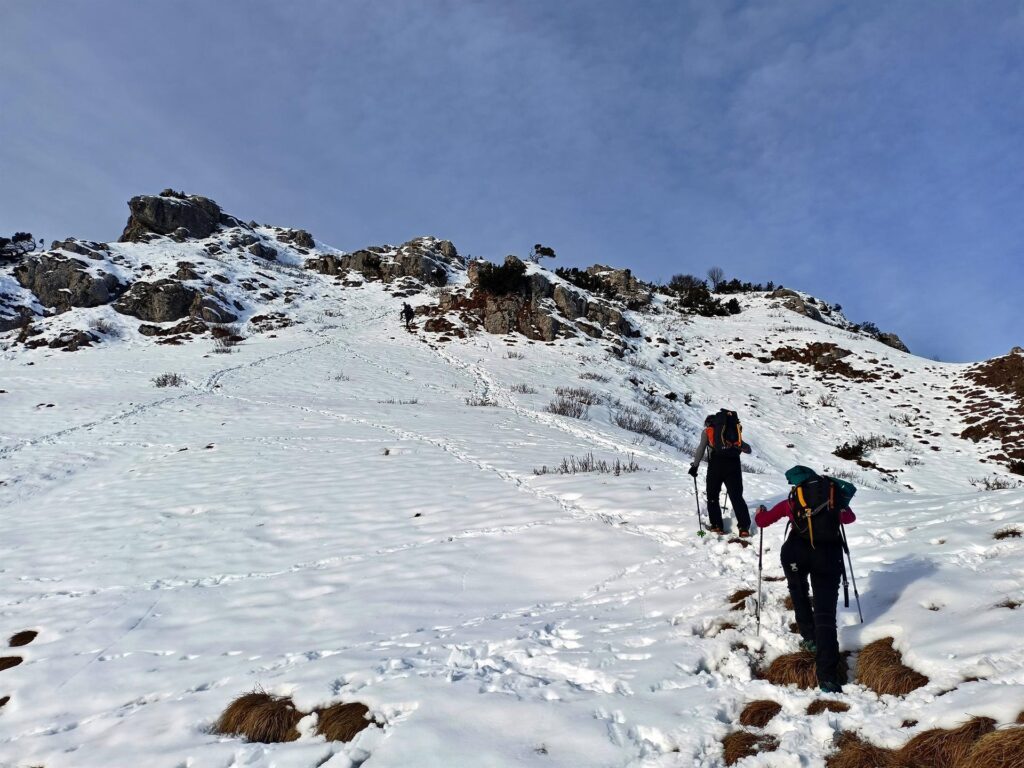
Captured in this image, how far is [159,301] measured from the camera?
36.1m

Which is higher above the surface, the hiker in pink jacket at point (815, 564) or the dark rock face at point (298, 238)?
the dark rock face at point (298, 238)

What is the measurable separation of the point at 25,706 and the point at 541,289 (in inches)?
1379

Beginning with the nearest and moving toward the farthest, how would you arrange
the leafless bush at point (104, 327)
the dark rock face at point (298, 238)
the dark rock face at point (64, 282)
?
the leafless bush at point (104, 327), the dark rock face at point (64, 282), the dark rock face at point (298, 238)

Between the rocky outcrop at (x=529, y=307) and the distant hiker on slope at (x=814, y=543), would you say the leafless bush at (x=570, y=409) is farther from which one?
the rocky outcrop at (x=529, y=307)

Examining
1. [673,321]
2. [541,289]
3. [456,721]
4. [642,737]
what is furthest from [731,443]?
[673,321]

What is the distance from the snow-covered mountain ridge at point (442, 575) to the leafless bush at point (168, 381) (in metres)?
A: 0.33

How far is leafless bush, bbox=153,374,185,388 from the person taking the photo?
21.4 metres

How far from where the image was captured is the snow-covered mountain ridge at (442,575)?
11.8 feet

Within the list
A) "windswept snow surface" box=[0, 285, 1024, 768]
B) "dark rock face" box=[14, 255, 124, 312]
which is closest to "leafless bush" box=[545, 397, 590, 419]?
"windswept snow surface" box=[0, 285, 1024, 768]

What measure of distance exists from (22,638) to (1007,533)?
1053 centimetres

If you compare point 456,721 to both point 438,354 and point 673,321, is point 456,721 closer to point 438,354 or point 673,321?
point 438,354

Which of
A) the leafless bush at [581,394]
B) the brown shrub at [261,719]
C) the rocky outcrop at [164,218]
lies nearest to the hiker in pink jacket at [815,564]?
the brown shrub at [261,719]

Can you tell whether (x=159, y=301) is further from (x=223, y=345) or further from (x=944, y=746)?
(x=944, y=746)

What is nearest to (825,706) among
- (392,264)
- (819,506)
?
(819,506)
